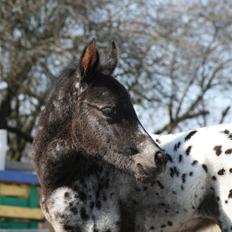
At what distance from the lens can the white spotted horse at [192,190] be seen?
5211 mm

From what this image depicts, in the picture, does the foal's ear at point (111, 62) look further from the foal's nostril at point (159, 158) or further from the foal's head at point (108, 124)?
the foal's nostril at point (159, 158)

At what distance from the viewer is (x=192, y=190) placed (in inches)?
207

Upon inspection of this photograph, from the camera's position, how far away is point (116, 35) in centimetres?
1805

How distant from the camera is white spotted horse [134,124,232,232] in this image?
17.1 ft

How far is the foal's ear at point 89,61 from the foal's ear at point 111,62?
0.12 m

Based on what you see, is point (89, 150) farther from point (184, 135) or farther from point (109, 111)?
point (184, 135)

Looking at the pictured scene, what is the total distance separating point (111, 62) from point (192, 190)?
43.1 inches

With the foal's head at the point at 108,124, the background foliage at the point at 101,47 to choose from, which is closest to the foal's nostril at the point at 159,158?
the foal's head at the point at 108,124

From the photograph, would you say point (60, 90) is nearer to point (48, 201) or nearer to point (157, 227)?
point (48, 201)

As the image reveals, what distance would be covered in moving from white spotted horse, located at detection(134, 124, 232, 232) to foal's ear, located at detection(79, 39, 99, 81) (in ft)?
2.81

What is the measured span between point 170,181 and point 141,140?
51cm

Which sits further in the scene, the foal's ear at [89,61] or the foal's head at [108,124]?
the foal's ear at [89,61]

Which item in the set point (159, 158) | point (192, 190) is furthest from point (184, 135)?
point (159, 158)

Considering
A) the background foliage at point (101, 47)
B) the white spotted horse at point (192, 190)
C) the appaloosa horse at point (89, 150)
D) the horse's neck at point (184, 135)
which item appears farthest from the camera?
the background foliage at point (101, 47)
